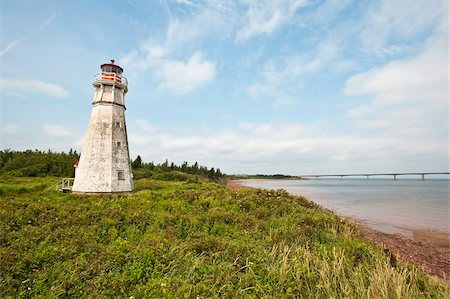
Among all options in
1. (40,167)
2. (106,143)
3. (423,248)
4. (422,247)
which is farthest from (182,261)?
(40,167)

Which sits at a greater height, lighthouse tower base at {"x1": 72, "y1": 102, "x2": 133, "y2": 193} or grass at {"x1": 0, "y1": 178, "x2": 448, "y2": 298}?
lighthouse tower base at {"x1": 72, "y1": 102, "x2": 133, "y2": 193}

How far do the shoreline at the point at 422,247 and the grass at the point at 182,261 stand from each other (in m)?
3.51

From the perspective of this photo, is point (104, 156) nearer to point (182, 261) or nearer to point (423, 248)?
point (182, 261)

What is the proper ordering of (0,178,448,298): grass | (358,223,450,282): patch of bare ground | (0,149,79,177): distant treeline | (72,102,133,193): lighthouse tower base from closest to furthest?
(0,178,448,298): grass
(358,223,450,282): patch of bare ground
(72,102,133,193): lighthouse tower base
(0,149,79,177): distant treeline

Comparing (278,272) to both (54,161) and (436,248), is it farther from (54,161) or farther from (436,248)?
(54,161)

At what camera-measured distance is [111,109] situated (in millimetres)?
19422

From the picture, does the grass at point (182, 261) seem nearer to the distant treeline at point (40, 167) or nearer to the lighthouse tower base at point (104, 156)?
the lighthouse tower base at point (104, 156)

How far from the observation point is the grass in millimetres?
4711

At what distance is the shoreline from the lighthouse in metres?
16.1

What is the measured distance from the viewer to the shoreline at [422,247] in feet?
33.3

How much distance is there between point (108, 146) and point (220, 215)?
12223mm

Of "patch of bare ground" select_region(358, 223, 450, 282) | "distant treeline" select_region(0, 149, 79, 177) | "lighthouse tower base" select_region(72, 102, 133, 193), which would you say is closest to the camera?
"patch of bare ground" select_region(358, 223, 450, 282)

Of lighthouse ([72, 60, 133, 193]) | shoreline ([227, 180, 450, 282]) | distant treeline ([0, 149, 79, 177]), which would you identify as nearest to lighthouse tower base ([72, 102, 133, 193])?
lighthouse ([72, 60, 133, 193])

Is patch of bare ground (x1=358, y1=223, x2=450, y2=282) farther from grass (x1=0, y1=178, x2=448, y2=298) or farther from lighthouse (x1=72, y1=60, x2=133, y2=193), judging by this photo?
lighthouse (x1=72, y1=60, x2=133, y2=193)
